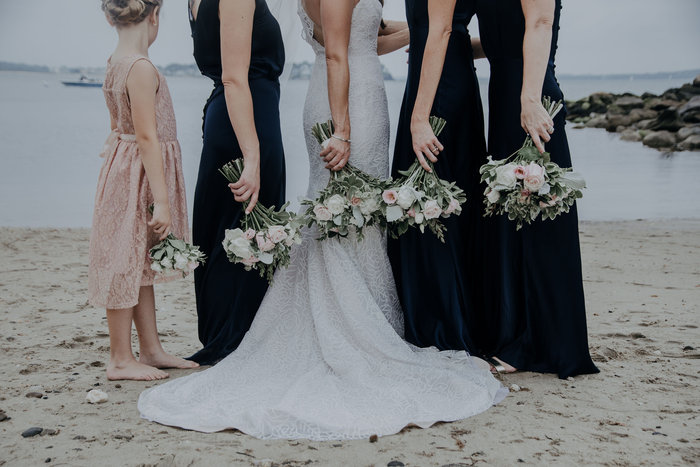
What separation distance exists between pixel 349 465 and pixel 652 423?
1.41 metres

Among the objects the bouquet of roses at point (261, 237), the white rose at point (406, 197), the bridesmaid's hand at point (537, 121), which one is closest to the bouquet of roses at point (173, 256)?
the bouquet of roses at point (261, 237)

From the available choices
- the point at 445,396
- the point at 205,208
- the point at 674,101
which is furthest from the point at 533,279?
the point at 674,101

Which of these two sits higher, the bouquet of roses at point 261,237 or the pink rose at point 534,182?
the pink rose at point 534,182

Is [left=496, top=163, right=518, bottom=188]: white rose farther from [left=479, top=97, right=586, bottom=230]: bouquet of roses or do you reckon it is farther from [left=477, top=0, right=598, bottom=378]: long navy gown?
[left=477, top=0, right=598, bottom=378]: long navy gown

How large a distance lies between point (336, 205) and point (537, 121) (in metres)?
1.11

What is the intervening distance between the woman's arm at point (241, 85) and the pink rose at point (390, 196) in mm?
686

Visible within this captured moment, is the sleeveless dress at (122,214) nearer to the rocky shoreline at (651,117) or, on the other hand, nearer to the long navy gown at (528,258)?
the long navy gown at (528,258)

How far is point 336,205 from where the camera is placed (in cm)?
355

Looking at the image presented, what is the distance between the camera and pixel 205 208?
3.96 metres

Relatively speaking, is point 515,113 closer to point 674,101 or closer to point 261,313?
point 261,313

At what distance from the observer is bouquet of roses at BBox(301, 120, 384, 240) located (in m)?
3.58

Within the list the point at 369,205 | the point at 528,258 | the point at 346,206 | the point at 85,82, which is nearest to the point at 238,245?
the point at 346,206

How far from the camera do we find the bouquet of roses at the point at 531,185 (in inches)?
132

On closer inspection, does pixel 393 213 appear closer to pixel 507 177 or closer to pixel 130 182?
pixel 507 177
